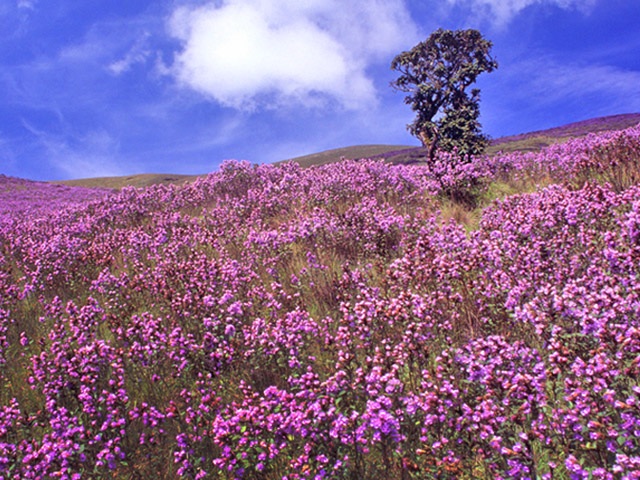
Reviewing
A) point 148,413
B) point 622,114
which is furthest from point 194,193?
point 622,114

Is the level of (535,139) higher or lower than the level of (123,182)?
lower

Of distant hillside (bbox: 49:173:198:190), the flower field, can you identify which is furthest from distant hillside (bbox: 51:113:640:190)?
the flower field

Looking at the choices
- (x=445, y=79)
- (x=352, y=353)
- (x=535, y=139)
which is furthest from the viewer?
(x=535, y=139)

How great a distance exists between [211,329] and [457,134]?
14055 mm

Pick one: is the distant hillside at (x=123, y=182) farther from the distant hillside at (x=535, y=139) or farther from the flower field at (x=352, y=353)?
the flower field at (x=352, y=353)

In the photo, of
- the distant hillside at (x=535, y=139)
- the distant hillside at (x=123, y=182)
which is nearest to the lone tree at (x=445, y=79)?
the distant hillside at (x=535, y=139)

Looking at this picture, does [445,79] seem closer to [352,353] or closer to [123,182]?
[352,353]

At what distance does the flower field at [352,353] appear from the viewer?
2598 mm

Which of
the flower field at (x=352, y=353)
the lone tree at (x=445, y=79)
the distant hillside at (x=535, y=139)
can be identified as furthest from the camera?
the distant hillside at (x=535, y=139)

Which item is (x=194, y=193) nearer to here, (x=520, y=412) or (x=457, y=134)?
(x=457, y=134)

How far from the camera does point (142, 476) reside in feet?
10.8

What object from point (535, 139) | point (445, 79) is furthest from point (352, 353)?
point (535, 139)

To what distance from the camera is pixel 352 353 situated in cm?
370

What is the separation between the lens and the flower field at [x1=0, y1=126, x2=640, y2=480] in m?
2.60
